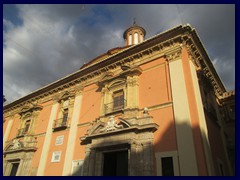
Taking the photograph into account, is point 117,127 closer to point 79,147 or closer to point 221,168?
point 79,147

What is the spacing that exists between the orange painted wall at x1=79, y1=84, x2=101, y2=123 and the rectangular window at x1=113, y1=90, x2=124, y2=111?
3.59 ft

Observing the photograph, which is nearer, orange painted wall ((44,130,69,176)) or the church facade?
the church facade

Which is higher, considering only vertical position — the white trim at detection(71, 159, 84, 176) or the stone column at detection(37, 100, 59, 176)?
the stone column at detection(37, 100, 59, 176)

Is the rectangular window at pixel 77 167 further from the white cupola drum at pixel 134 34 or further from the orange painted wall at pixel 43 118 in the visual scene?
the white cupola drum at pixel 134 34

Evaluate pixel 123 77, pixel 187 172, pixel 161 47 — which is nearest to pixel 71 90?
pixel 123 77

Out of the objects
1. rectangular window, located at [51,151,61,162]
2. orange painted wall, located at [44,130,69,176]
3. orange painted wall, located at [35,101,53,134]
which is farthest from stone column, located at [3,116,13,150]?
rectangular window, located at [51,151,61,162]

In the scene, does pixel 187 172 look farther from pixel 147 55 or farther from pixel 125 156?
pixel 147 55

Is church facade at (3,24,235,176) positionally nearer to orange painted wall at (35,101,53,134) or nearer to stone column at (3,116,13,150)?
orange painted wall at (35,101,53,134)

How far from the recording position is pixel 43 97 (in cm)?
1656

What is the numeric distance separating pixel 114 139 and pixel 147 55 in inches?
203

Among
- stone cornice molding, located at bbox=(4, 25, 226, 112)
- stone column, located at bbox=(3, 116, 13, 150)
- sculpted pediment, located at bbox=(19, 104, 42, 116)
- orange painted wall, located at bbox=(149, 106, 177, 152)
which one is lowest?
orange painted wall, located at bbox=(149, 106, 177, 152)

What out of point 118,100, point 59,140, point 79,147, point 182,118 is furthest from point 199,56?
point 59,140

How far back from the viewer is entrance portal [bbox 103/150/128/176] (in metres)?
Answer: 10.1

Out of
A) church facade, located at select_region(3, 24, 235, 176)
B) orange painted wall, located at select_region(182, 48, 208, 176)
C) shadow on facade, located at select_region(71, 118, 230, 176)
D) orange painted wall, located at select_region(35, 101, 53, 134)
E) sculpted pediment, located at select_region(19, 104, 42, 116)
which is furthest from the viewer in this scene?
sculpted pediment, located at select_region(19, 104, 42, 116)
